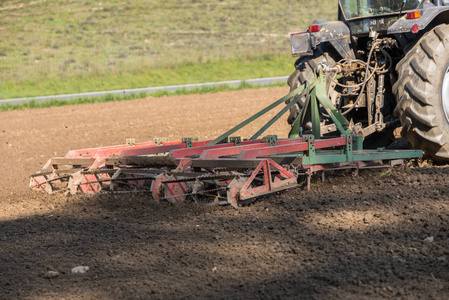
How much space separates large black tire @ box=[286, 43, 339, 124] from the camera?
6660mm

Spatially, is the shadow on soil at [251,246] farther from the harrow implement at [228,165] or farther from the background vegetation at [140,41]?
the background vegetation at [140,41]

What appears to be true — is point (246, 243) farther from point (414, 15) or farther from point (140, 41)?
point (140, 41)

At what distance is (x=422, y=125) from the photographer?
5676 millimetres

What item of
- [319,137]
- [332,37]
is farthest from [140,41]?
[319,137]

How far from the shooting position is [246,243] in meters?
4.10

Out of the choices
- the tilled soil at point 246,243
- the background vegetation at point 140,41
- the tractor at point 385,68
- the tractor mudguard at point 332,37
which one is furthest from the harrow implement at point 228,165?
the background vegetation at point 140,41

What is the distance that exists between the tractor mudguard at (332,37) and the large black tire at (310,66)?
108 mm

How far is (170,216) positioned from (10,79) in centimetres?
1776

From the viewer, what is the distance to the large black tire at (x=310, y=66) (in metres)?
6.66

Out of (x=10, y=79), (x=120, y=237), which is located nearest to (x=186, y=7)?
(x=10, y=79)

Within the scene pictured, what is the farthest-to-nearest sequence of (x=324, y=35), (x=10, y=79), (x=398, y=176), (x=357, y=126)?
(x=10, y=79) < (x=324, y=35) < (x=357, y=126) < (x=398, y=176)

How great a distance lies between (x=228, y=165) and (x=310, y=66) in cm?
223

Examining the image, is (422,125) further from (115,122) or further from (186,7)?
(186,7)

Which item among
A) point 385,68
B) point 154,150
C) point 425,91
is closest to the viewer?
point 425,91
